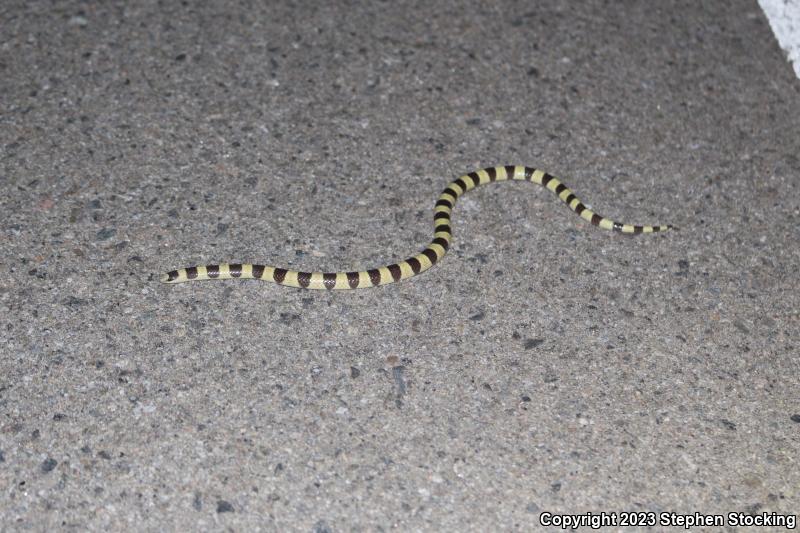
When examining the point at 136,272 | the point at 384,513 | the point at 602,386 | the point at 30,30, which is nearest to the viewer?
the point at 384,513

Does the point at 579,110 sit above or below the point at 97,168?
above

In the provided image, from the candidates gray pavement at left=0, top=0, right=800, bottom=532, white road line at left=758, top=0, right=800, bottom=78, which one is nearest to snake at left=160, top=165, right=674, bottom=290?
gray pavement at left=0, top=0, right=800, bottom=532

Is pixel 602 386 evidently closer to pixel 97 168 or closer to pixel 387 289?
pixel 387 289

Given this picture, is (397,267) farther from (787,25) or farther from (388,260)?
(787,25)

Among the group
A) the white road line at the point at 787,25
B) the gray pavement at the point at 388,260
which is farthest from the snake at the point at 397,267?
the white road line at the point at 787,25

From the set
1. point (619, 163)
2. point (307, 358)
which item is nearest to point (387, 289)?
point (307, 358)

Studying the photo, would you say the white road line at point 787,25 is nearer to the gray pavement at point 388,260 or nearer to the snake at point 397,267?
the gray pavement at point 388,260

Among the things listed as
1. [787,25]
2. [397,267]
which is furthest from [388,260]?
[787,25]
